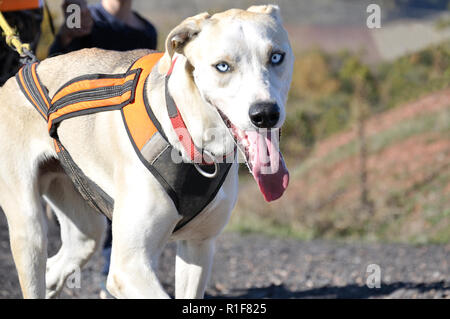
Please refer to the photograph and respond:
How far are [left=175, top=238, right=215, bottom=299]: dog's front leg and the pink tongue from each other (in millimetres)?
699

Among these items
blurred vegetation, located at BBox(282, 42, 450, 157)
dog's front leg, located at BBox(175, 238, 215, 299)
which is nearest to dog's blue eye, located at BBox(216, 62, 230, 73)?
dog's front leg, located at BBox(175, 238, 215, 299)

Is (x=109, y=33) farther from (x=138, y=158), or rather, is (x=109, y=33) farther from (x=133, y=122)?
(x=138, y=158)

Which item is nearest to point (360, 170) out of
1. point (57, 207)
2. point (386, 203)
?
point (386, 203)

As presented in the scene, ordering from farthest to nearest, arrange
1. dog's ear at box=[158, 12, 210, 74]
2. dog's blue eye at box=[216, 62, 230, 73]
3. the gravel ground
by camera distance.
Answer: the gravel ground → dog's ear at box=[158, 12, 210, 74] → dog's blue eye at box=[216, 62, 230, 73]

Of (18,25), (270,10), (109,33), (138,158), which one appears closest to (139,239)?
(138,158)

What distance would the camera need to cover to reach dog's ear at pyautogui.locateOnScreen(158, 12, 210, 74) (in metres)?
3.04

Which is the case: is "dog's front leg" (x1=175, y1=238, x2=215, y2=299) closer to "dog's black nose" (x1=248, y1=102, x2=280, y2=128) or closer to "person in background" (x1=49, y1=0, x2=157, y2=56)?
"dog's black nose" (x1=248, y1=102, x2=280, y2=128)

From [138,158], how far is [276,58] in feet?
2.64

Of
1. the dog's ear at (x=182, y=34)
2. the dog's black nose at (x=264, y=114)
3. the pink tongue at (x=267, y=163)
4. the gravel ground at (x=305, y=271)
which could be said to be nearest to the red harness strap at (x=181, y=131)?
the dog's ear at (x=182, y=34)

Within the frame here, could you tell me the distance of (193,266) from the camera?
368 cm

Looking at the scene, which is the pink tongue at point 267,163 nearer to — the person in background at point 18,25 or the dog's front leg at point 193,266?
the dog's front leg at point 193,266
